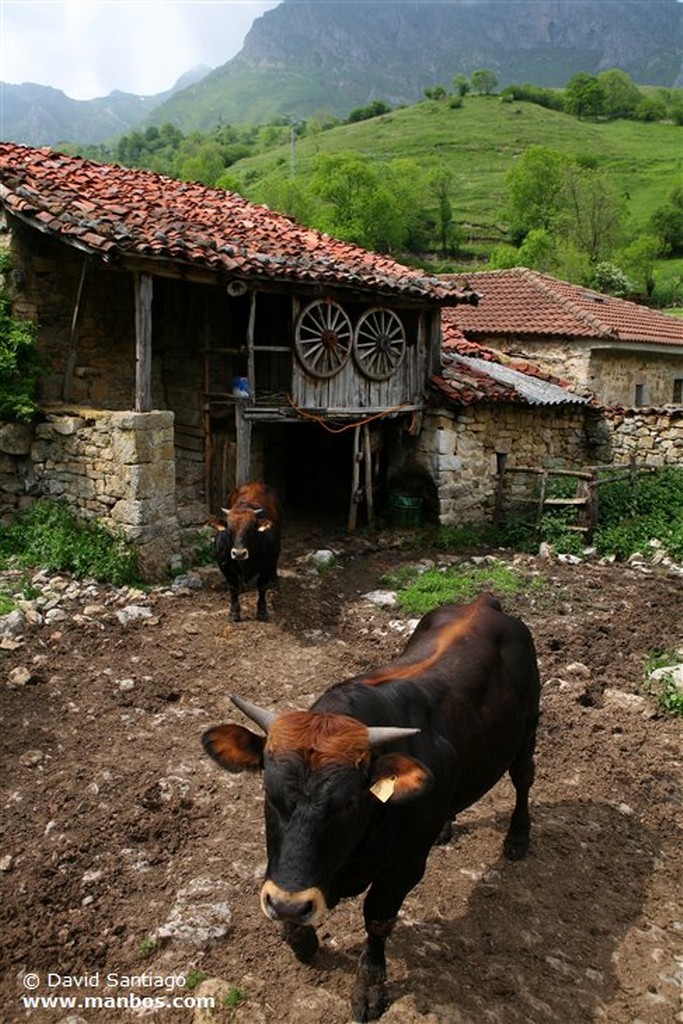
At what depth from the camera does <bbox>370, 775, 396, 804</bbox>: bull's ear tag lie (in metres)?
2.83

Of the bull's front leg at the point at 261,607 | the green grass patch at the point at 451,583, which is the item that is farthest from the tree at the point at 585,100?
the bull's front leg at the point at 261,607

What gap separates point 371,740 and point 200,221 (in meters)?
9.58

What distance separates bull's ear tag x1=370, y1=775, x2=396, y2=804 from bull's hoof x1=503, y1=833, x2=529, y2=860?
221 cm

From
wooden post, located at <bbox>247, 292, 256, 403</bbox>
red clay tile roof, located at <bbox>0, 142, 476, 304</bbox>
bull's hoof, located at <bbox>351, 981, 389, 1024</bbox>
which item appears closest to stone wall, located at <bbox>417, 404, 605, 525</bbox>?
red clay tile roof, located at <bbox>0, 142, 476, 304</bbox>

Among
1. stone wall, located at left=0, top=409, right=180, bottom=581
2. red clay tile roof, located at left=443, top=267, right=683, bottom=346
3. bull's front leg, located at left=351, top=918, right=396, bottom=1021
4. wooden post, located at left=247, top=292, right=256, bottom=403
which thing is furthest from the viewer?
red clay tile roof, located at left=443, top=267, right=683, bottom=346

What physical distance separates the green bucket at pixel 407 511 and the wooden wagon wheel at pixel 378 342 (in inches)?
81.1

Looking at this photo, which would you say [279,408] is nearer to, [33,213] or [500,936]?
[33,213]

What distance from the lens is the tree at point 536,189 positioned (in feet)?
157

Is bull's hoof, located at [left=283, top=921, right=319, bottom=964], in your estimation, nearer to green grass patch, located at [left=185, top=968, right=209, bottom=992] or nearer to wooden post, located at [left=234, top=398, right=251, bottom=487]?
green grass patch, located at [left=185, top=968, right=209, bottom=992]

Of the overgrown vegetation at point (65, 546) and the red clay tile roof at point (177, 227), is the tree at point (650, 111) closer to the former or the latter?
the red clay tile roof at point (177, 227)

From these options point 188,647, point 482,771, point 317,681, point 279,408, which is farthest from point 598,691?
point 279,408

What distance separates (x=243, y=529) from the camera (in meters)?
8.39

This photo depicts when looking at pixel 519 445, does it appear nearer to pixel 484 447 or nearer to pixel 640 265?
pixel 484 447

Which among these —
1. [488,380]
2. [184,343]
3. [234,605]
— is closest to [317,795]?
[234,605]
